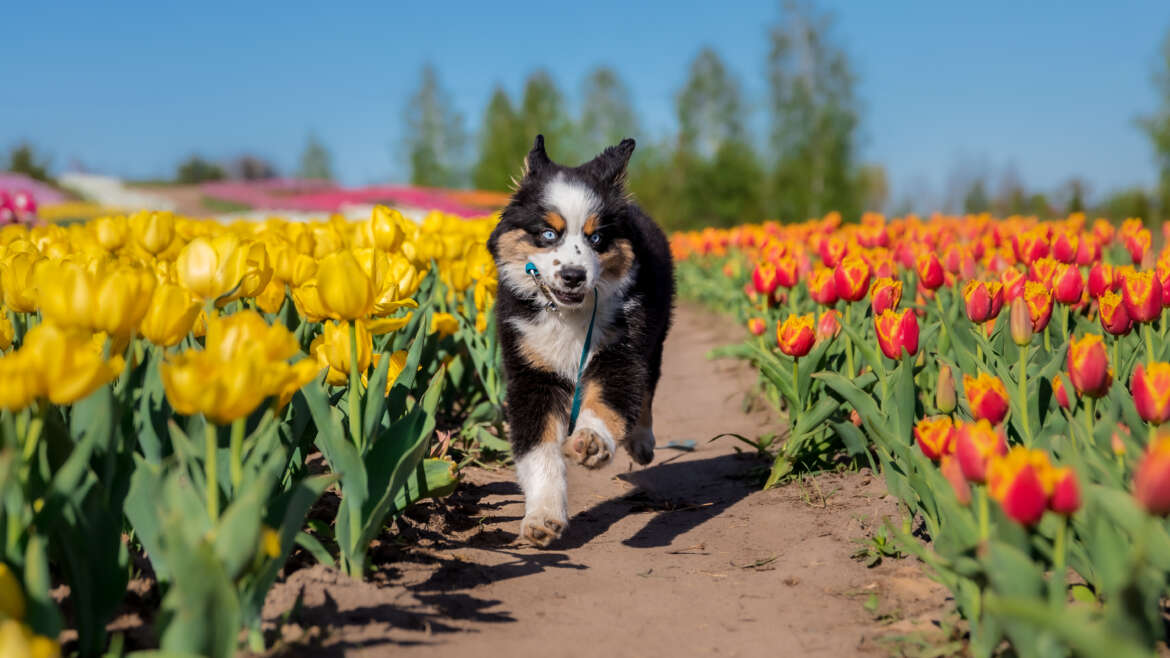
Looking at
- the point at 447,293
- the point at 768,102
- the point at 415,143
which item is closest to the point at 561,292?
the point at 447,293

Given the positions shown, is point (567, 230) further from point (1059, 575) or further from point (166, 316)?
point (1059, 575)

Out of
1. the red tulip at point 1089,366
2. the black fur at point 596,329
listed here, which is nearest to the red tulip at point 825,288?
the black fur at point 596,329

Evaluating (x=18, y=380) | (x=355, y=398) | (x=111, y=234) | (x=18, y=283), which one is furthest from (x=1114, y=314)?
(x=111, y=234)

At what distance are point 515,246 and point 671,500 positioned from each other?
4.28ft

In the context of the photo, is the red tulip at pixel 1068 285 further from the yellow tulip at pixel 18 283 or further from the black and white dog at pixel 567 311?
the yellow tulip at pixel 18 283

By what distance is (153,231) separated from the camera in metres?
3.87

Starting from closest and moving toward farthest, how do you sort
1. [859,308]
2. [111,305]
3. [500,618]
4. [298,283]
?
1. [111,305]
2. [500,618]
3. [298,283]
4. [859,308]

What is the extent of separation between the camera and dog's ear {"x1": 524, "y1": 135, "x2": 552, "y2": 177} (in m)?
4.07

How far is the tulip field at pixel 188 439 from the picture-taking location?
1.73 m

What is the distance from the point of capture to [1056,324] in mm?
4000

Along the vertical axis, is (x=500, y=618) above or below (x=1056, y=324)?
below

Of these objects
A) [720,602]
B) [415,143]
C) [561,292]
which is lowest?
[720,602]

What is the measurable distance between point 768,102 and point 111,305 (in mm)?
33024

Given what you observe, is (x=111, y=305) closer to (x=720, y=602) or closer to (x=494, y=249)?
(x=720, y=602)
